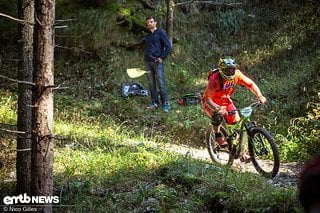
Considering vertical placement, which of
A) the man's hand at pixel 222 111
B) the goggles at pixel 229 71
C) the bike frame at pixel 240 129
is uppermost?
the goggles at pixel 229 71

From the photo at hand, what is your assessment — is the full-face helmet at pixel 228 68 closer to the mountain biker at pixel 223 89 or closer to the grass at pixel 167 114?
the mountain biker at pixel 223 89

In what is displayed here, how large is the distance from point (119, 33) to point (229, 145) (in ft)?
25.0

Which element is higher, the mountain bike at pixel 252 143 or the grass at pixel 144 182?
the mountain bike at pixel 252 143

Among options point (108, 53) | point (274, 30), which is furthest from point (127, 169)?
point (274, 30)

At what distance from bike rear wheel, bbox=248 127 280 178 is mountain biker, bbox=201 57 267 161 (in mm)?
229

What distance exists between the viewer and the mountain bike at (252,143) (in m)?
6.79

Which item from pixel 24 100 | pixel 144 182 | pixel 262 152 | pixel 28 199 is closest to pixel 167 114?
pixel 262 152

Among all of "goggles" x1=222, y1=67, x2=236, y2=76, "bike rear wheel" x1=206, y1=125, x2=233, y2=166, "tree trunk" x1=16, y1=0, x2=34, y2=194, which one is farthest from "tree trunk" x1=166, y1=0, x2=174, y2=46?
"tree trunk" x1=16, y1=0, x2=34, y2=194

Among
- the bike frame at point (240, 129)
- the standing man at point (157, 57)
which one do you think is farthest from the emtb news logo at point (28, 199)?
the standing man at point (157, 57)

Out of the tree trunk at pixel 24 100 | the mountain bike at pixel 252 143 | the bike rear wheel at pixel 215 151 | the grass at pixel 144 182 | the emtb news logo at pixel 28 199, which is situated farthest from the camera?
the bike rear wheel at pixel 215 151

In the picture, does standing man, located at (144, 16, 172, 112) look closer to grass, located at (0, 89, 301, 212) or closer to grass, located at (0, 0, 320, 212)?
grass, located at (0, 0, 320, 212)

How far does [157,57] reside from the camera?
1145 cm

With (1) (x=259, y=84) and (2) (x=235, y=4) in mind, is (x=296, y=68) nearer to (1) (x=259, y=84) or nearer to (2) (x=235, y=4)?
(1) (x=259, y=84)

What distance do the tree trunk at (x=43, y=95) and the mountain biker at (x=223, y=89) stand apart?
9.97ft
